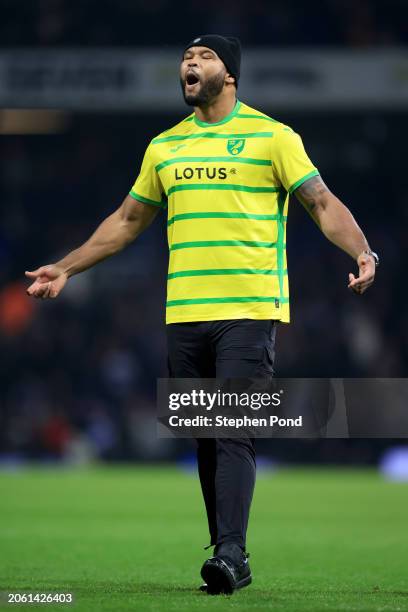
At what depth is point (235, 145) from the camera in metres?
5.86

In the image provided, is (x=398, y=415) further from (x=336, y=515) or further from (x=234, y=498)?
(x=336, y=515)

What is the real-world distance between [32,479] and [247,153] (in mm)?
11587

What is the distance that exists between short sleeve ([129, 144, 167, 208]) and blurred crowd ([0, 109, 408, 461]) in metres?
14.5

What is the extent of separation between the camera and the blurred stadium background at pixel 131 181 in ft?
65.2

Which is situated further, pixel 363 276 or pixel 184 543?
pixel 184 543

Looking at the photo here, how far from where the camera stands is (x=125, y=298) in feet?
78.2

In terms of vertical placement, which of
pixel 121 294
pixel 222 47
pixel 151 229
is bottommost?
pixel 222 47

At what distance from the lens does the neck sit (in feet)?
19.5

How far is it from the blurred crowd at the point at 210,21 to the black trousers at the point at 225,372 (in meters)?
15.7

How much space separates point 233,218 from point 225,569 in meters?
1.47

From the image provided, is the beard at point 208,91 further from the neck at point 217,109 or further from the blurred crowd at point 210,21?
the blurred crowd at point 210,21

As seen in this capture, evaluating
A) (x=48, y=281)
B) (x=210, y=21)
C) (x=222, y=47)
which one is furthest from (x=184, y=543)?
(x=210, y=21)

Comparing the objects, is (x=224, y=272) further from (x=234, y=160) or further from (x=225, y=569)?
(x=225, y=569)

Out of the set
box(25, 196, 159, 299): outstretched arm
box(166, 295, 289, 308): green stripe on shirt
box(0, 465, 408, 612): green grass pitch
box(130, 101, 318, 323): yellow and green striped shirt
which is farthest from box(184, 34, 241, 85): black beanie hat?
box(0, 465, 408, 612): green grass pitch
